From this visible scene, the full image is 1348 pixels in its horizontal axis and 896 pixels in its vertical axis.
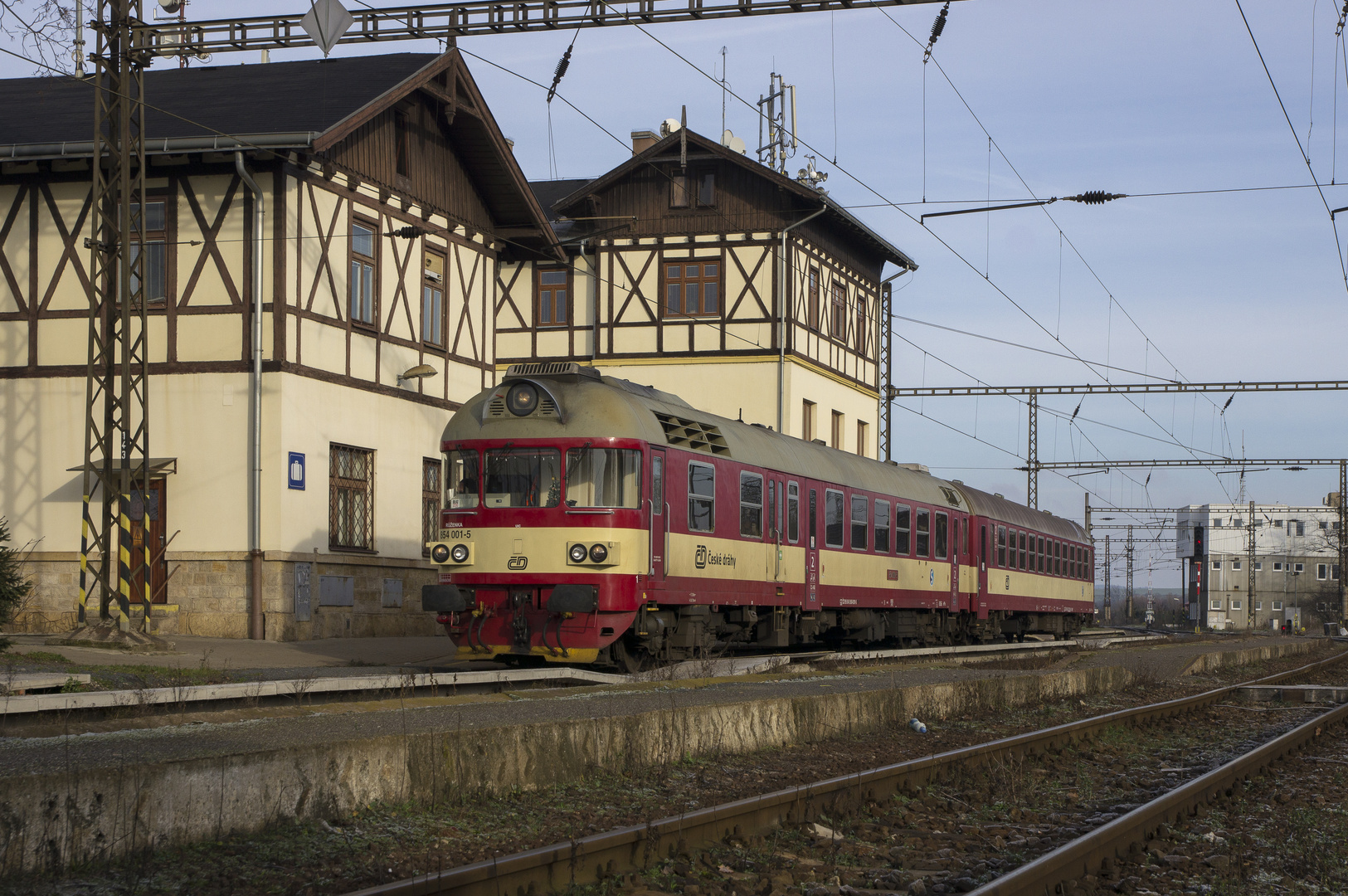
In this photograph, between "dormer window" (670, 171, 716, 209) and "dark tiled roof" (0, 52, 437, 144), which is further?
"dormer window" (670, 171, 716, 209)

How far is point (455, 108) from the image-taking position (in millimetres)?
25438

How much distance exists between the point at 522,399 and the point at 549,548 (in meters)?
1.75

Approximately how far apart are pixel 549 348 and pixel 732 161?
255 inches

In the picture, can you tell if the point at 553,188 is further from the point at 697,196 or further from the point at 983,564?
the point at 983,564

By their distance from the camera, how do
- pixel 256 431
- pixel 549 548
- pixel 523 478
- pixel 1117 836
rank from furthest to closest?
pixel 256 431
pixel 523 478
pixel 549 548
pixel 1117 836

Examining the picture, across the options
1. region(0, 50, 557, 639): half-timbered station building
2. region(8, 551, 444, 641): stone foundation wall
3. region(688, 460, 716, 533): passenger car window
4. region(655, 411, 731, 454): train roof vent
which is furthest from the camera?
region(0, 50, 557, 639): half-timbered station building

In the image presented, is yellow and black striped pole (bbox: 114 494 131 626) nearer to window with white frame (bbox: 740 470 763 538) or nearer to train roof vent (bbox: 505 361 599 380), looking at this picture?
train roof vent (bbox: 505 361 599 380)

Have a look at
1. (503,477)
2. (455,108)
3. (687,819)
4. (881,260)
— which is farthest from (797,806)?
(881,260)

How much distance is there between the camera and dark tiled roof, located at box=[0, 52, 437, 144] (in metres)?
21.1

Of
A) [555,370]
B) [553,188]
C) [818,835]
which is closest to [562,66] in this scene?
[555,370]

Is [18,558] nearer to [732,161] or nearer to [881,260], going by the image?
[732,161]

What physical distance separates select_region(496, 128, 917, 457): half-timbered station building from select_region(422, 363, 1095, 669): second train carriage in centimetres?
1338

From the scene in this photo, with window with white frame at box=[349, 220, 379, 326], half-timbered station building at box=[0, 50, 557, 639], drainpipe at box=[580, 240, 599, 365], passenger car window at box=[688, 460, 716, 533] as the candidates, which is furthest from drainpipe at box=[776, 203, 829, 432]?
passenger car window at box=[688, 460, 716, 533]

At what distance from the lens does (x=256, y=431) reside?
68.2 ft
